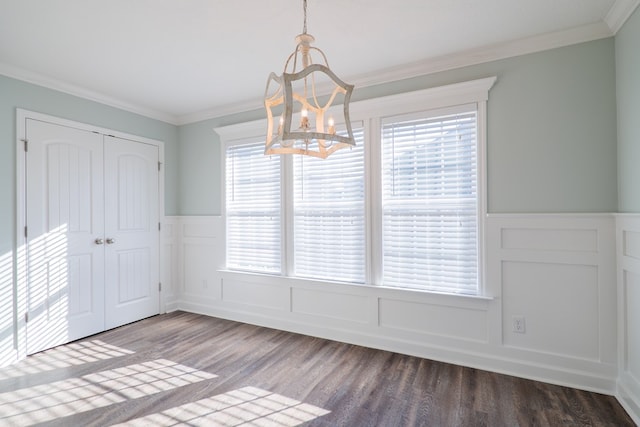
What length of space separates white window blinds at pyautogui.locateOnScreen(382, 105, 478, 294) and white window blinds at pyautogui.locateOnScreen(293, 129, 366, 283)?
0.27 meters

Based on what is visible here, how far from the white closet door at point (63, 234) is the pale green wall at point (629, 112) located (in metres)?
4.60

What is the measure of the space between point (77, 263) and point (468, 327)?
149 inches

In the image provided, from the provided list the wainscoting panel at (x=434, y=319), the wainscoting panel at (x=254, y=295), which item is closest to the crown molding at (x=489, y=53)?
the wainscoting panel at (x=434, y=319)

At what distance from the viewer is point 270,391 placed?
2.36 m

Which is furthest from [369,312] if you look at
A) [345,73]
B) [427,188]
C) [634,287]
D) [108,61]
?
[108,61]

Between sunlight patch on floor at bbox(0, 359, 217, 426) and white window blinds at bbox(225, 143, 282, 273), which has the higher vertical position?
white window blinds at bbox(225, 143, 282, 273)

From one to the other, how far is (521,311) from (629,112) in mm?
1548

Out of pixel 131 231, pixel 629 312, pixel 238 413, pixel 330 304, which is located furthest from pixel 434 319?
pixel 131 231

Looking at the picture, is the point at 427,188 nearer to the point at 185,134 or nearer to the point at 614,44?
the point at 614,44

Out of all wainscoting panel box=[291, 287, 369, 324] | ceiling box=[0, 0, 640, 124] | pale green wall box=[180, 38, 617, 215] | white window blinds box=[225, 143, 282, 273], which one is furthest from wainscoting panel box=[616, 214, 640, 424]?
white window blinds box=[225, 143, 282, 273]

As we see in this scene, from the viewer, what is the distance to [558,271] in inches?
95.8

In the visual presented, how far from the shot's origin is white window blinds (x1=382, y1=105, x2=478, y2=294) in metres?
2.72

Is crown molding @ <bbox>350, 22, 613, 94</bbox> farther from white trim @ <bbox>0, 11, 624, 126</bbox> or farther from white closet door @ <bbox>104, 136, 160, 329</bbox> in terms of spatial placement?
white closet door @ <bbox>104, 136, 160, 329</bbox>

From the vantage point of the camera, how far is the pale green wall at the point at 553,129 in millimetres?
2307
